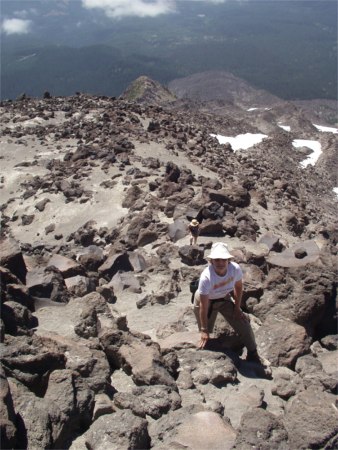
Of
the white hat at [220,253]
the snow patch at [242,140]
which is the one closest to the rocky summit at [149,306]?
the white hat at [220,253]

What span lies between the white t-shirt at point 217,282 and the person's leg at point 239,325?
255mm

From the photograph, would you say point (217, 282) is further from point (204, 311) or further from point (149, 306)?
point (149, 306)

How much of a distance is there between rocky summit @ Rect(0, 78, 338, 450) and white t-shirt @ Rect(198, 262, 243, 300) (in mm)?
853

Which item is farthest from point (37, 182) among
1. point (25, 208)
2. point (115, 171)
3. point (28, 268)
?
point (28, 268)

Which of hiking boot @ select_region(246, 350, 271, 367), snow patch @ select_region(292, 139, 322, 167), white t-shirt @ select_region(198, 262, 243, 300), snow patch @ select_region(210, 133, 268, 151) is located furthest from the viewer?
snow patch @ select_region(292, 139, 322, 167)

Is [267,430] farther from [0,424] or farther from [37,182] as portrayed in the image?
[37,182]

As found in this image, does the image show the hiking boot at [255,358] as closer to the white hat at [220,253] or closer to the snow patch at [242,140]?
the white hat at [220,253]

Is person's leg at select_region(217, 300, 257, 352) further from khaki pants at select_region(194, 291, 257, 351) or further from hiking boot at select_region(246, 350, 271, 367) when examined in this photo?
hiking boot at select_region(246, 350, 271, 367)

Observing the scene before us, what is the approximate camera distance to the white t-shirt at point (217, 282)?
872 centimetres

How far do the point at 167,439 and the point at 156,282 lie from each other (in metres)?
7.78

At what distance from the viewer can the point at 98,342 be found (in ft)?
30.2

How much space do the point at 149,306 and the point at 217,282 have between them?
4.54 m

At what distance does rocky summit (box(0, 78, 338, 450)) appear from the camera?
6.68 metres

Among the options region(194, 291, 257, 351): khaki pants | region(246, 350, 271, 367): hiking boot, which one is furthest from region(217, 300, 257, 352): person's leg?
region(246, 350, 271, 367): hiking boot
